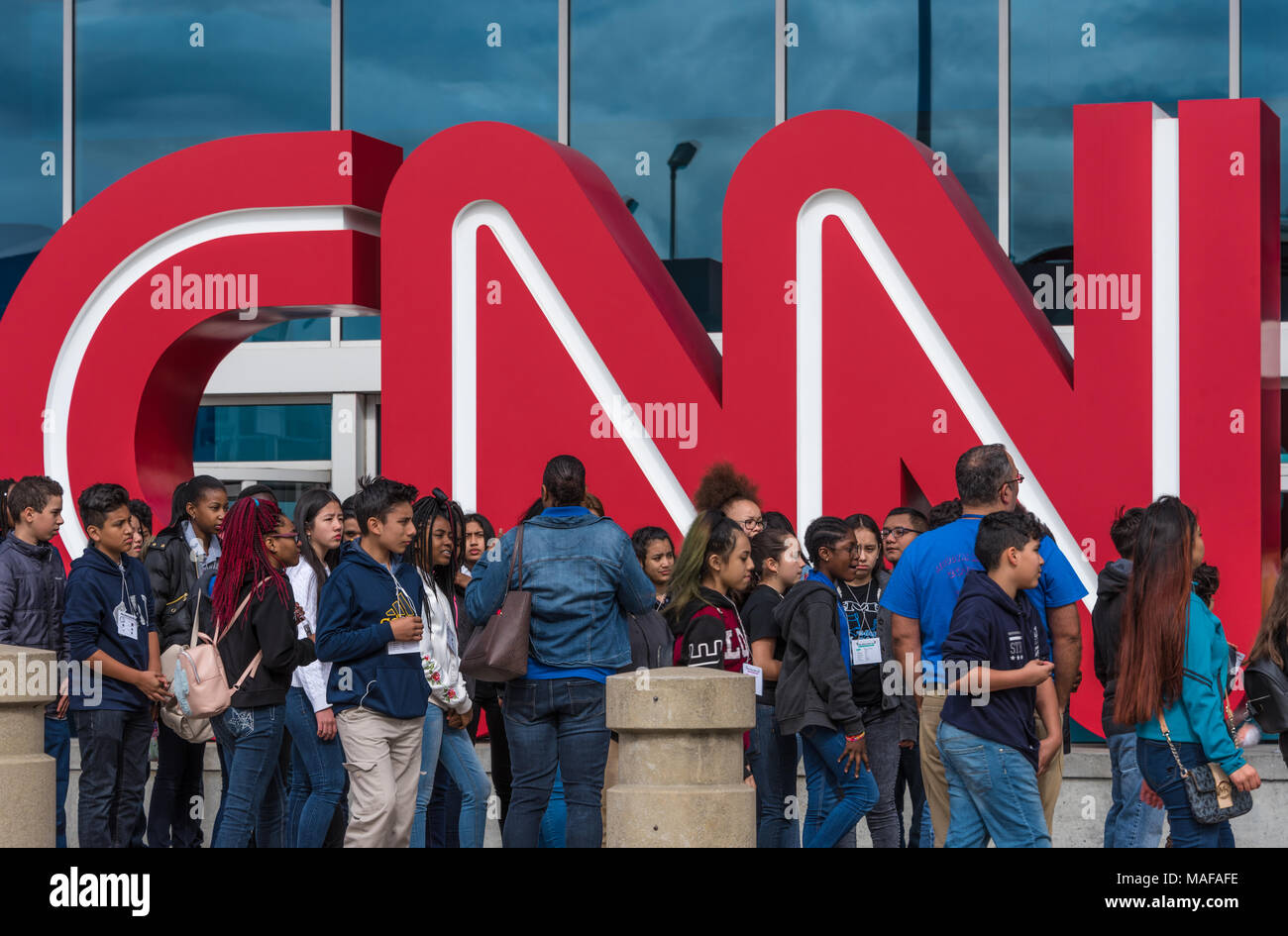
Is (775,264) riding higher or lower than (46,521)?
higher

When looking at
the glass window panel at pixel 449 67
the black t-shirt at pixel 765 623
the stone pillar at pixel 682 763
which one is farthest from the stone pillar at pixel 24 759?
A: the glass window panel at pixel 449 67

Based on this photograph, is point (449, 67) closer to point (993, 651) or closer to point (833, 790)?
point (833, 790)

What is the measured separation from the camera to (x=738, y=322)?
29.6ft

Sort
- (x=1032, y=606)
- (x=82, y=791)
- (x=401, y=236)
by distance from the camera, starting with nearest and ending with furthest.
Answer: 1. (x=1032, y=606)
2. (x=82, y=791)
3. (x=401, y=236)

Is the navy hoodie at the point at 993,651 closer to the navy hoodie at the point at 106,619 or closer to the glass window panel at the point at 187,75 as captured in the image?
the navy hoodie at the point at 106,619

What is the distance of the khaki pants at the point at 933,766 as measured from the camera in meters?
6.19

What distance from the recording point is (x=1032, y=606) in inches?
225

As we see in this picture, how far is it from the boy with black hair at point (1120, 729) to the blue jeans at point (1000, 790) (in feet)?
4.16

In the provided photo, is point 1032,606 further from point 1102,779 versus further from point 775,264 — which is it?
point 775,264

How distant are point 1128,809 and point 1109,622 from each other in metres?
0.85

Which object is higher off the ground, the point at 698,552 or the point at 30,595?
the point at 698,552

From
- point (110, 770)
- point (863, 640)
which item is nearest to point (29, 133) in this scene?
point (110, 770)
